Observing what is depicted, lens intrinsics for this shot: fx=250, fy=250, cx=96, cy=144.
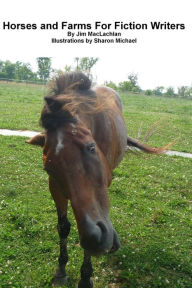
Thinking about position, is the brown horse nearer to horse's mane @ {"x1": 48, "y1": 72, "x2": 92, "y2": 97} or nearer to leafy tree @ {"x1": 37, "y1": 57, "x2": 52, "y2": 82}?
horse's mane @ {"x1": 48, "y1": 72, "x2": 92, "y2": 97}

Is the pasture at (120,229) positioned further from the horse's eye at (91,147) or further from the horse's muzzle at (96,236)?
the horse's muzzle at (96,236)

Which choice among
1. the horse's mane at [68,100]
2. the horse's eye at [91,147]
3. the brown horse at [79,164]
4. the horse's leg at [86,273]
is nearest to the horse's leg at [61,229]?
the horse's leg at [86,273]

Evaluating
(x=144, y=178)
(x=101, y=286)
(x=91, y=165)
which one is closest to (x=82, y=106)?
(x=91, y=165)

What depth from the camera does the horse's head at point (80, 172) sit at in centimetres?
199

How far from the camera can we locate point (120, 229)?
4793mm

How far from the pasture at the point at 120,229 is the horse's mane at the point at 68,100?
0.53 meters

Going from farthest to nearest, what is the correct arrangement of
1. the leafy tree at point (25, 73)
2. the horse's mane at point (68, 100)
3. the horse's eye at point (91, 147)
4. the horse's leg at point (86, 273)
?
the leafy tree at point (25, 73) → the horse's leg at point (86, 273) → the horse's mane at point (68, 100) → the horse's eye at point (91, 147)

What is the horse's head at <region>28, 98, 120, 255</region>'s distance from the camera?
199 centimetres

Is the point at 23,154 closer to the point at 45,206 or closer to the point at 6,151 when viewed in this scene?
the point at 6,151

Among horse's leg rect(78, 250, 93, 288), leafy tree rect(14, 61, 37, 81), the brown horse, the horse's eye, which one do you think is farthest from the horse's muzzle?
leafy tree rect(14, 61, 37, 81)

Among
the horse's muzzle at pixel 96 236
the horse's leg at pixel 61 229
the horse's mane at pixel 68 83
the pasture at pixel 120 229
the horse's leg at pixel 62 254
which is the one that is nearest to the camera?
the horse's muzzle at pixel 96 236

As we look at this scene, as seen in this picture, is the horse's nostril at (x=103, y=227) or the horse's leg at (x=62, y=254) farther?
the horse's leg at (x=62, y=254)

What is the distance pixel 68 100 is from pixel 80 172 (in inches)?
28.8

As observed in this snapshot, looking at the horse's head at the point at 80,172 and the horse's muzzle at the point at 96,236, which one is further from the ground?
the horse's head at the point at 80,172
